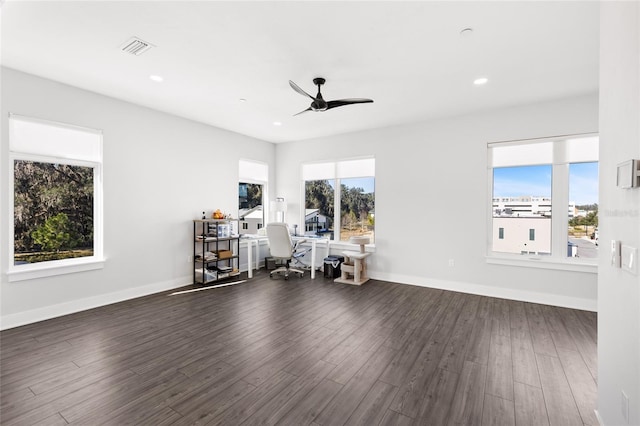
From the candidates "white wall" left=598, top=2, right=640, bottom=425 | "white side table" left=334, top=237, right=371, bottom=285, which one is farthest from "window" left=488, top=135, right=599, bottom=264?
"white wall" left=598, top=2, right=640, bottom=425

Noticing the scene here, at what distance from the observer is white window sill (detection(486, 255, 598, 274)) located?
379cm

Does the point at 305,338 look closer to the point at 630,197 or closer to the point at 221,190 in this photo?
the point at 630,197

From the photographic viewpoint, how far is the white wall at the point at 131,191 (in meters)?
3.25

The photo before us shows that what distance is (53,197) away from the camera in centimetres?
358

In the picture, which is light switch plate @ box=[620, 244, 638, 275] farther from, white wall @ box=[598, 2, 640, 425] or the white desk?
the white desk

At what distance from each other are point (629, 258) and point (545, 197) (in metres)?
3.50

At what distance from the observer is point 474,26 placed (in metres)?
2.37

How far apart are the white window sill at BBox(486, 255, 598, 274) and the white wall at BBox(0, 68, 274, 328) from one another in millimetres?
4859

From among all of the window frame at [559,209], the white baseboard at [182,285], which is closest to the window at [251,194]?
the white baseboard at [182,285]

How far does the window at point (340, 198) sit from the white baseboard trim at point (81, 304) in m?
2.99

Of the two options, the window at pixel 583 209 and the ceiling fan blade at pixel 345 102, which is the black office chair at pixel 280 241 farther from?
the window at pixel 583 209

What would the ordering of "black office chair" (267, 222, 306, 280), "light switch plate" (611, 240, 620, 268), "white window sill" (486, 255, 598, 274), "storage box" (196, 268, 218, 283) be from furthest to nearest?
"black office chair" (267, 222, 306, 280) → "storage box" (196, 268, 218, 283) → "white window sill" (486, 255, 598, 274) → "light switch plate" (611, 240, 620, 268)

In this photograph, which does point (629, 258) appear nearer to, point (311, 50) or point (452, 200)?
point (311, 50)

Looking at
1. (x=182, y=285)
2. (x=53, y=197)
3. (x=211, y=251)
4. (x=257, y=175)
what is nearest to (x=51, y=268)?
(x=53, y=197)
